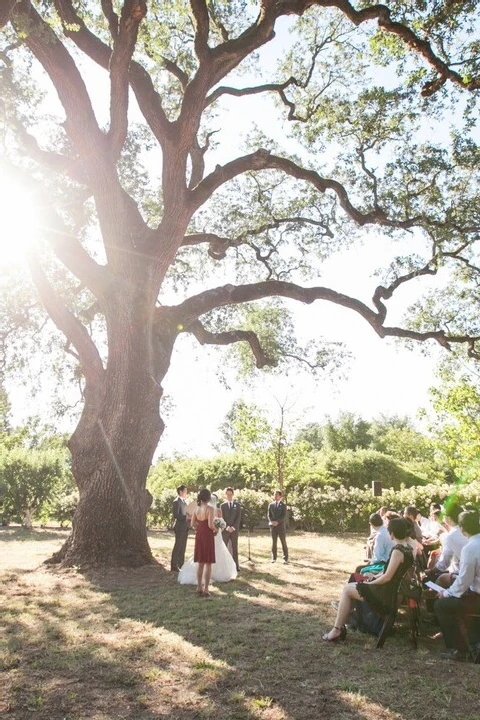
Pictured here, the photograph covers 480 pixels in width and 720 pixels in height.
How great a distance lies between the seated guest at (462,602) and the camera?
578cm

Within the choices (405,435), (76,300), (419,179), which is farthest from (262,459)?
(405,435)

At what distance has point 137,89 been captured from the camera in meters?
12.6

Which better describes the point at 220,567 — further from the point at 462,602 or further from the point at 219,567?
the point at 462,602

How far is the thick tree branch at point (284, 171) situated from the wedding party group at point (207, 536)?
6830mm

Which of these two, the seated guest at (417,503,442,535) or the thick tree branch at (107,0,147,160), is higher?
A: the thick tree branch at (107,0,147,160)

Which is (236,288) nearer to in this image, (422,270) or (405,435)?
(422,270)

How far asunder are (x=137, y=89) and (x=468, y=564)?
1179 centimetres

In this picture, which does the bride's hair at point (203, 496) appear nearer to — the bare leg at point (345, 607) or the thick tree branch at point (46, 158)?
the bare leg at point (345, 607)

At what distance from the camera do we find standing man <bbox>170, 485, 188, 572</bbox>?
11.1 meters

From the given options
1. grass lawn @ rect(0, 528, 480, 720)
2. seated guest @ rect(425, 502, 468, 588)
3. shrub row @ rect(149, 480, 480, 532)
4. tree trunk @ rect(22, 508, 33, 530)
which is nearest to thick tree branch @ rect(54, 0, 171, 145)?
grass lawn @ rect(0, 528, 480, 720)

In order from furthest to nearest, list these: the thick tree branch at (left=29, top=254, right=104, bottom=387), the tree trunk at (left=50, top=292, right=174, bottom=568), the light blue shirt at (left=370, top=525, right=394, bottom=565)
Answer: the thick tree branch at (left=29, top=254, right=104, bottom=387) → the tree trunk at (left=50, top=292, right=174, bottom=568) → the light blue shirt at (left=370, top=525, right=394, bottom=565)

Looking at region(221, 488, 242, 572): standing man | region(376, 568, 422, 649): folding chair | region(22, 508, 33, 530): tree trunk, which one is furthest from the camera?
region(22, 508, 33, 530): tree trunk

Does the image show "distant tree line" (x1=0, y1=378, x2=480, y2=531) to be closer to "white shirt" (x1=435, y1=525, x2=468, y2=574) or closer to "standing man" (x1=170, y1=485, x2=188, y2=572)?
"standing man" (x1=170, y1=485, x2=188, y2=572)

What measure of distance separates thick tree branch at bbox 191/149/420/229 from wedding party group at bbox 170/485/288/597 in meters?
6.83
